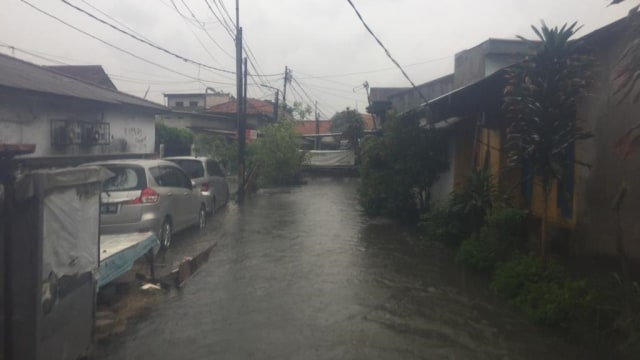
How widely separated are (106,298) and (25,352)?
308 cm

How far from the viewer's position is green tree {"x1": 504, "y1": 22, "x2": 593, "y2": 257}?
23.4 ft

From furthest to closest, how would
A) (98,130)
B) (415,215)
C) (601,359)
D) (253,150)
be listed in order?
1. (253,150)
2. (98,130)
3. (415,215)
4. (601,359)

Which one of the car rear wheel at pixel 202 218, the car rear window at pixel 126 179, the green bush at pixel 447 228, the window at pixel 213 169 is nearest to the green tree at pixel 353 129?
the window at pixel 213 169

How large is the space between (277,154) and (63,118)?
52.7ft

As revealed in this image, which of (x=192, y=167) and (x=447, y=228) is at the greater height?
(x=192, y=167)

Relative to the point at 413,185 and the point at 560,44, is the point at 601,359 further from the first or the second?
the point at 413,185

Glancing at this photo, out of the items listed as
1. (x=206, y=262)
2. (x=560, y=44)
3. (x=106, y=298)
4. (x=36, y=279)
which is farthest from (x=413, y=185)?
(x=36, y=279)

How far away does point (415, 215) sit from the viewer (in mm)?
15219

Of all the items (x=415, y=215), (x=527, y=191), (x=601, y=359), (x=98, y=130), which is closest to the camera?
(x=601, y=359)

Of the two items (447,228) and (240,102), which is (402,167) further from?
(240,102)

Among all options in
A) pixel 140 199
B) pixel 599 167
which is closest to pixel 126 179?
pixel 140 199

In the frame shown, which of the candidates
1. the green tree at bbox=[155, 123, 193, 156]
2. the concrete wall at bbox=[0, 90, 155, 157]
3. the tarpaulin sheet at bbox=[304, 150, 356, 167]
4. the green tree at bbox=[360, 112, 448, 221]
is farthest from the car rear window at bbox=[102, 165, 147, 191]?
the tarpaulin sheet at bbox=[304, 150, 356, 167]

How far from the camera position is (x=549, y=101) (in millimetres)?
7258

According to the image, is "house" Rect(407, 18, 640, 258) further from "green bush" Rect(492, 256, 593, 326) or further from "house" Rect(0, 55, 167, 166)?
"house" Rect(0, 55, 167, 166)
